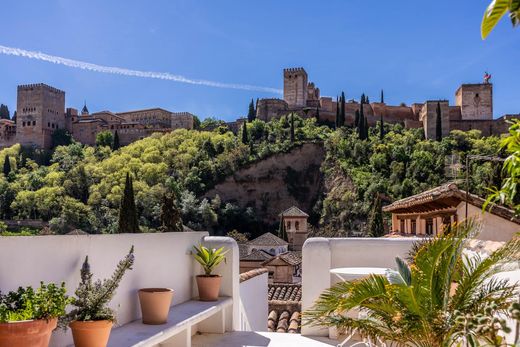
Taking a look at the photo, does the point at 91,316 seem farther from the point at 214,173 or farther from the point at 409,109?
the point at 409,109

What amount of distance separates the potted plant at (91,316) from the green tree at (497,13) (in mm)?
3277

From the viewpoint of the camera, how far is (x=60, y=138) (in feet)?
241

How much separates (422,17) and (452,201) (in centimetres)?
473

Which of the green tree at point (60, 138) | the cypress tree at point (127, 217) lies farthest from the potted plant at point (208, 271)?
Answer: the green tree at point (60, 138)

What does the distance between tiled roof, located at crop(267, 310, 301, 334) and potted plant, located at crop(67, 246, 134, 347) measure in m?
6.73

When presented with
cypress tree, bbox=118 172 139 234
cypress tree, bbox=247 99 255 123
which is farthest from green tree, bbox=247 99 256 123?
cypress tree, bbox=118 172 139 234

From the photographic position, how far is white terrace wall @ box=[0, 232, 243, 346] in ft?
12.0

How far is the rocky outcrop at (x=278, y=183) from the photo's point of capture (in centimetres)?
5484

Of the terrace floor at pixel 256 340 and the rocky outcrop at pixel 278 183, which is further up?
the rocky outcrop at pixel 278 183

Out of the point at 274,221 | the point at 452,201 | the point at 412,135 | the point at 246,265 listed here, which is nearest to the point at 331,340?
the point at 452,201

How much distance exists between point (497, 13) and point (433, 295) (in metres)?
2.52

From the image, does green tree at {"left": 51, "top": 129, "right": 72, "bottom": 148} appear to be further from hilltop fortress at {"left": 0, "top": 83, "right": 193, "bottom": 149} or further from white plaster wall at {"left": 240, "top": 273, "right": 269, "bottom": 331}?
white plaster wall at {"left": 240, "top": 273, "right": 269, "bottom": 331}

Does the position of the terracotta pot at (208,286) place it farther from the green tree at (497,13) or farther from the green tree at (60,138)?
the green tree at (60,138)

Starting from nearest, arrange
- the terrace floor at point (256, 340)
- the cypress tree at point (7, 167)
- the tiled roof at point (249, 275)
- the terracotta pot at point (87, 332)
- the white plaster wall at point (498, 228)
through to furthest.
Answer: the terracotta pot at point (87, 332) → the terrace floor at point (256, 340) → the white plaster wall at point (498, 228) → the tiled roof at point (249, 275) → the cypress tree at point (7, 167)
